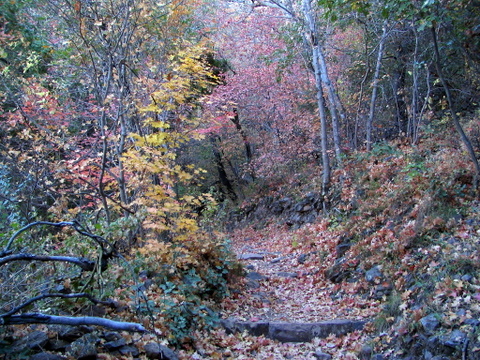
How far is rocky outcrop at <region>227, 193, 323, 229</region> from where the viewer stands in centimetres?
1291

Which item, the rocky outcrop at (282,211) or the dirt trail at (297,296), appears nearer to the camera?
the dirt trail at (297,296)

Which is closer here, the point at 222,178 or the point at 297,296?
the point at 297,296

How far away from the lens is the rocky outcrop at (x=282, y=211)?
42.4ft

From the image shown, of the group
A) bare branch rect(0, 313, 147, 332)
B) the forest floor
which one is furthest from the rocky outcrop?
bare branch rect(0, 313, 147, 332)

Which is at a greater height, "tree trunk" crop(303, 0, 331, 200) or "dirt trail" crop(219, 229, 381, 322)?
"tree trunk" crop(303, 0, 331, 200)

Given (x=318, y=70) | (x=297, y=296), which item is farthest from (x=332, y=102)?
(x=297, y=296)

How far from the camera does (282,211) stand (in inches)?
598

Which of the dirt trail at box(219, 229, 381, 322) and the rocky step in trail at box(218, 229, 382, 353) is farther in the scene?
the dirt trail at box(219, 229, 381, 322)

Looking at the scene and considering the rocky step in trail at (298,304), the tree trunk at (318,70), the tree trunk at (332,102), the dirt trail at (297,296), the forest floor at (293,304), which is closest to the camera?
the forest floor at (293,304)

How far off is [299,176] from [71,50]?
9.79 meters

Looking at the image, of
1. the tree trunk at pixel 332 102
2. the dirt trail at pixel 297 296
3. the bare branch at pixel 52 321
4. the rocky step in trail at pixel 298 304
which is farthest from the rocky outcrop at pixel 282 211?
the bare branch at pixel 52 321

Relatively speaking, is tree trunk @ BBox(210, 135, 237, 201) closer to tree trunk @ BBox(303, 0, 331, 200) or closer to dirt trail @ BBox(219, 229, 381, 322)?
tree trunk @ BBox(303, 0, 331, 200)

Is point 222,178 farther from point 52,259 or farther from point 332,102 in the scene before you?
point 52,259

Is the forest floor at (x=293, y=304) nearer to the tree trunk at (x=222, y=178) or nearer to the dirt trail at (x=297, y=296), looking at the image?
the dirt trail at (x=297, y=296)
